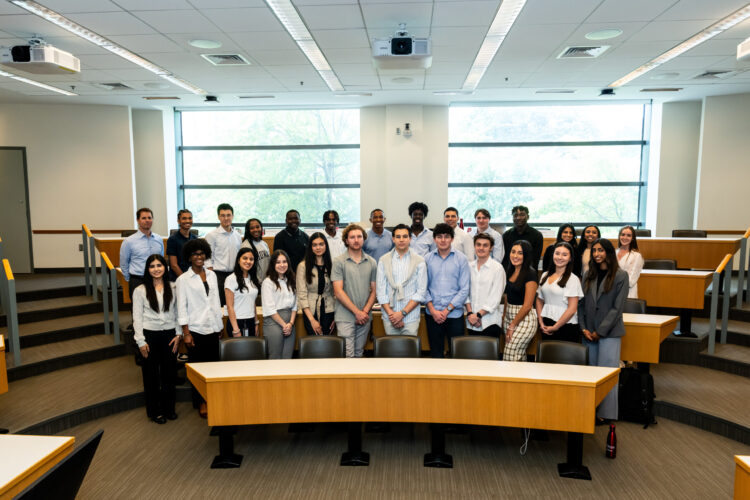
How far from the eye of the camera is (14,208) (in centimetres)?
959

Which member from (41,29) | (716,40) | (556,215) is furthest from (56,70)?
(556,215)

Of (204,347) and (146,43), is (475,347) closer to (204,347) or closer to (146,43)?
(204,347)

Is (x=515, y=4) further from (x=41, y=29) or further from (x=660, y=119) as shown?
(x=660, y=119)

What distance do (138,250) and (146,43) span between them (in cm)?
237

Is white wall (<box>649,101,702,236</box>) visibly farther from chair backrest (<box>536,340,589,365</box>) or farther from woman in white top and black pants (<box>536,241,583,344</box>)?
chair backrest (<box>536,340,589,365</box>)

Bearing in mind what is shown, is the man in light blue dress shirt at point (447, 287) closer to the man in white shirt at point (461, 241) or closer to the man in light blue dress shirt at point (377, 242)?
the man in light blue dress shirt at point (377, 242)

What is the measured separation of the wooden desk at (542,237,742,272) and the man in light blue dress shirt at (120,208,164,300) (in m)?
5.62

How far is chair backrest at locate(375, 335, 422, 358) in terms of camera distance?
419 cm

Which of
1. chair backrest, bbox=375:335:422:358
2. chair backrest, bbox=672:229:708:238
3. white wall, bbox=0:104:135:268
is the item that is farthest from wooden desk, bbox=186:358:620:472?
white wall, bbox=0:104:135:268

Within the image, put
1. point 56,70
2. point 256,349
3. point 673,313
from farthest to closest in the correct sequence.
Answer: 1. point 673,313
2. point 56,70
3. point 256,349

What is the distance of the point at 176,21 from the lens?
496cm

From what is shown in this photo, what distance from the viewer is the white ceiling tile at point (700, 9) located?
4.54 meters

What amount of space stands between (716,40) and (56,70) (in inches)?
298

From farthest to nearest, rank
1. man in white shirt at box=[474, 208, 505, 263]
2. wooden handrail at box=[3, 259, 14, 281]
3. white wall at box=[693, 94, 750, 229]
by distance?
white wall at box=[693, 94, 750, 229], man in white shirt at box=[474, 208, 505, 263], wooden handrail at box=[3, 259, 14, 281]
